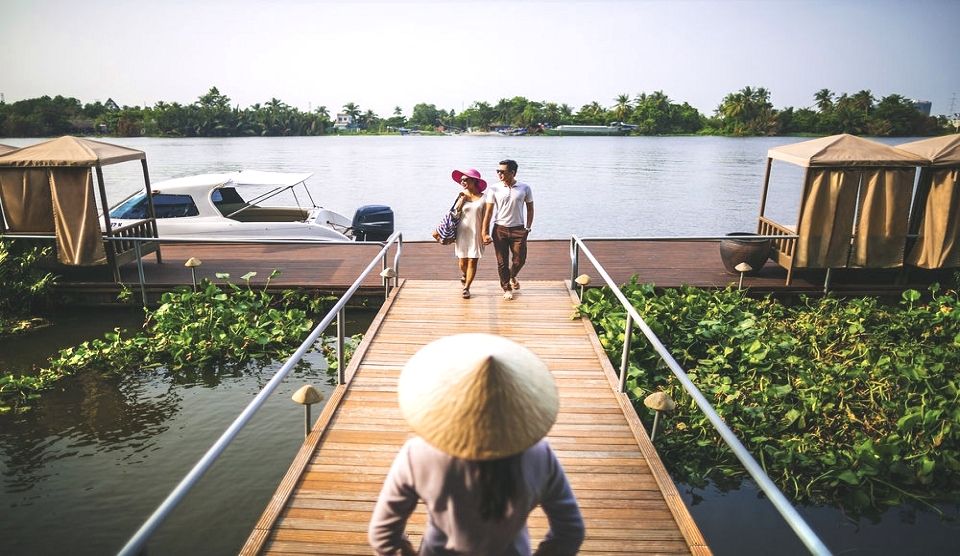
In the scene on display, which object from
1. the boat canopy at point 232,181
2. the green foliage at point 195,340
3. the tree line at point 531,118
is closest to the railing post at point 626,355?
the green foliage at point 195,340

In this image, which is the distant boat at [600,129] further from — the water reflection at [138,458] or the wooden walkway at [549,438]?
the wooden walkway at [549,438]

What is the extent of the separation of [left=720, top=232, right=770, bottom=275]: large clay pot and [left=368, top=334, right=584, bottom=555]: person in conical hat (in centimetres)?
864

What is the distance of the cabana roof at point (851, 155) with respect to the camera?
888cm

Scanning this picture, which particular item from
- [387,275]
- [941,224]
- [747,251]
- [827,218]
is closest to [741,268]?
[747,251]

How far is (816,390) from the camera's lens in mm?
6102

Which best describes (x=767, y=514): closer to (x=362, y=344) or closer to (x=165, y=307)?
(x=362, y=344)

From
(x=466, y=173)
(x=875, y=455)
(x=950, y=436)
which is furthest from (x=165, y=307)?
(x=950, y=436)

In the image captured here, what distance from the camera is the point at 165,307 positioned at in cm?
860

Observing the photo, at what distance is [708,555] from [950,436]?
3673mm

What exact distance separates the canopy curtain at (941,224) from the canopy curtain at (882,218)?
35 cm

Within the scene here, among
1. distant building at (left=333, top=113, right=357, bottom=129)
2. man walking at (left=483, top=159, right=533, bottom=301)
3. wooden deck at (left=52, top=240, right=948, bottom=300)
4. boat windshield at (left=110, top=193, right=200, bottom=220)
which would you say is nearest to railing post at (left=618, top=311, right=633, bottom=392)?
man walking at (left=483, top=159, right=533, bottom=301)

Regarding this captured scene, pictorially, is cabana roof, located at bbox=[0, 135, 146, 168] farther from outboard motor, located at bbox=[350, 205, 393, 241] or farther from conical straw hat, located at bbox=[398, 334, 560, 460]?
conical straw hat, located at bbox=[398, 334, 560, 460]

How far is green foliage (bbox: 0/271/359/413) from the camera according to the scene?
301 inches

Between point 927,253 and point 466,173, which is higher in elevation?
point 466,173
